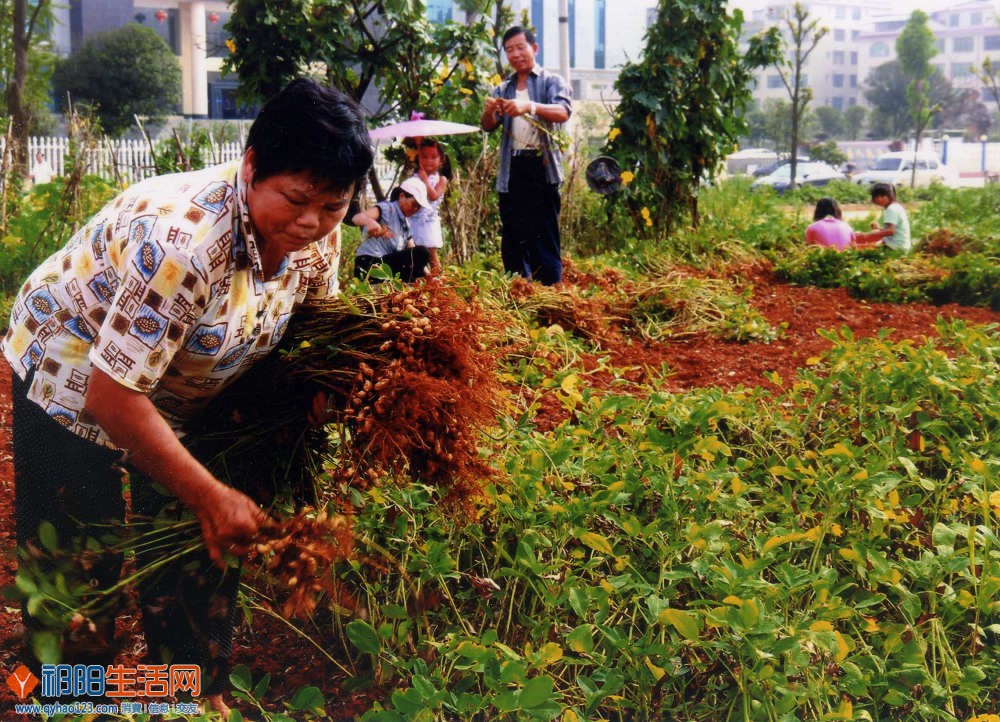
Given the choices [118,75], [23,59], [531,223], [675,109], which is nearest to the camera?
[531,223]

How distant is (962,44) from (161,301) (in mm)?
106294

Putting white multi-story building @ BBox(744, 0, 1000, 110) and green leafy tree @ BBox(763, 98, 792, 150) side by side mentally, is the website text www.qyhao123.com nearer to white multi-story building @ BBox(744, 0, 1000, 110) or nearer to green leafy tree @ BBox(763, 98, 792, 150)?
green leafy tree @ BBox(763, 98, 792, 150)

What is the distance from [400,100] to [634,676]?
6.61 metres

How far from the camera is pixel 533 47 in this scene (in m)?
5.96

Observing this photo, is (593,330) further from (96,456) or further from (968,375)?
(96,456)

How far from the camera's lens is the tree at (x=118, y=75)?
99.0ft

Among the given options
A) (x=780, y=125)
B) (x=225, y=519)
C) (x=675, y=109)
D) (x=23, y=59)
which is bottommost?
(x=225, y=519)

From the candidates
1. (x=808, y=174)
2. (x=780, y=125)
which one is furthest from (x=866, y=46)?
(x=808, y=174)

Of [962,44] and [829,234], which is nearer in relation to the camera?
[829,234]

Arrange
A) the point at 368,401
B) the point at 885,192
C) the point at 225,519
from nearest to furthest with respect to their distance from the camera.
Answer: the point at 225,519 → the point at 368,401 → the point at 885,192

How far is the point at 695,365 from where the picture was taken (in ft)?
14.6

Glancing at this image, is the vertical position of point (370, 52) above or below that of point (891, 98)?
below

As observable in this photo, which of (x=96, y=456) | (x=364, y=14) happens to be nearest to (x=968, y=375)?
(x=96, y=456)

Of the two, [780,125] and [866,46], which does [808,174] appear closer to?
[780,125]
